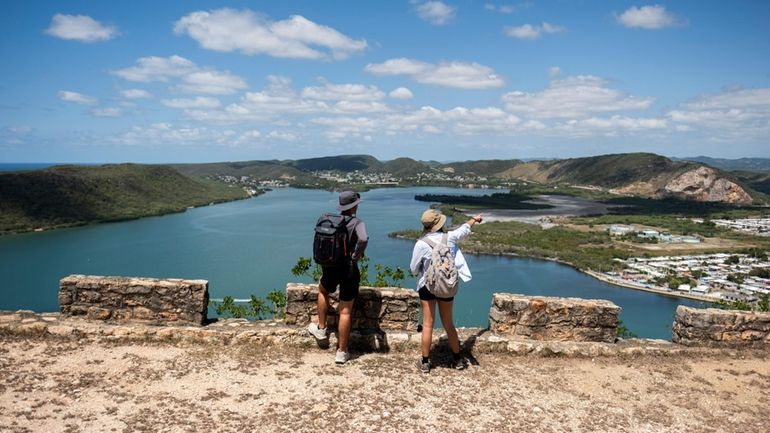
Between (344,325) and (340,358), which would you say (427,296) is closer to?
(344,325)

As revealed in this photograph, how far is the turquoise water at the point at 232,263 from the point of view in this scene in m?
45.1

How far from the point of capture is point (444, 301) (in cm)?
498

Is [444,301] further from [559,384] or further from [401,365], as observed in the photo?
[559,384]

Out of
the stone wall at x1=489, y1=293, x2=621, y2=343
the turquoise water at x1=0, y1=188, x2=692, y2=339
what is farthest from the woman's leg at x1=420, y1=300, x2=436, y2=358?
the turquoise water at x1=0, y1=188, x2=692, y2=339

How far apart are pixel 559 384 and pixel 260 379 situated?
2929mm

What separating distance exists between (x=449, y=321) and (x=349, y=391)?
48.2 inches

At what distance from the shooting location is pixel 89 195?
97.1 metres

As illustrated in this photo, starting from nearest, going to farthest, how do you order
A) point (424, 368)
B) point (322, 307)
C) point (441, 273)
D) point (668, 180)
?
point (441, 273)
point (424, 368)
point (322, 307)
point (668, 180)

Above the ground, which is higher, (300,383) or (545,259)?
(300,383)

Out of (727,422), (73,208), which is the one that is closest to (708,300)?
(727,422)

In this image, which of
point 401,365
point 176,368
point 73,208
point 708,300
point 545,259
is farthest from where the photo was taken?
point 73,208

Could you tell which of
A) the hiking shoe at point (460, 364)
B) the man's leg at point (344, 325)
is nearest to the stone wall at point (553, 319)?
the hiking shoe at point (460, 364)

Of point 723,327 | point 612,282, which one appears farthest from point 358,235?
point 612,282

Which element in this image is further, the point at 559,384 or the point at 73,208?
the point at 73,208
